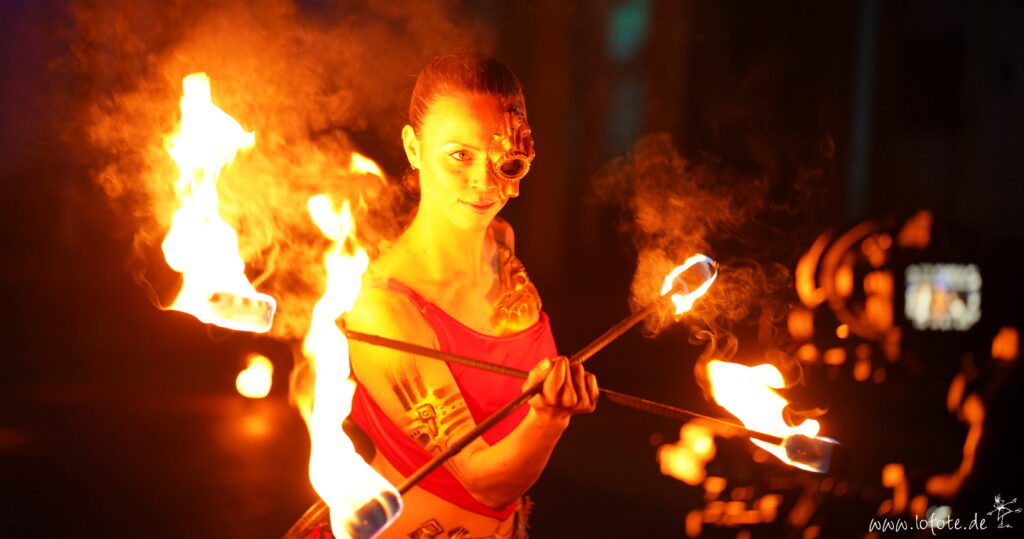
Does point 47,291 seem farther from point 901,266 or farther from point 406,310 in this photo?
point 406,310

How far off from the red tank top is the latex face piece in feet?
1.32

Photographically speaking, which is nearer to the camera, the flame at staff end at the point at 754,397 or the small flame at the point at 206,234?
the small flame at the point at 206,234

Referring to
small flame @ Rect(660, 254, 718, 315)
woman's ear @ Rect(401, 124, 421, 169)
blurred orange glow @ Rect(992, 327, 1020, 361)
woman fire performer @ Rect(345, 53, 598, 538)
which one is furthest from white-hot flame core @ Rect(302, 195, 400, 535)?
blurred orange glow @ Rect(992, 327, 1020, 361)

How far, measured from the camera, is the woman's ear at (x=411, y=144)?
8.65 feet

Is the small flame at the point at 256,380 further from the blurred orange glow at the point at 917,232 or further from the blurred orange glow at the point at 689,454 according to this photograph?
the blurred orange glow at the point at 917,232

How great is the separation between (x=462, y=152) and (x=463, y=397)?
2.22 feet

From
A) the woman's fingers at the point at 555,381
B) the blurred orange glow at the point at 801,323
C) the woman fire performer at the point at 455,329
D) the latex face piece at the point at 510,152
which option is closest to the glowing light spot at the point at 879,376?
the blurred orange glow at the point at 801,323

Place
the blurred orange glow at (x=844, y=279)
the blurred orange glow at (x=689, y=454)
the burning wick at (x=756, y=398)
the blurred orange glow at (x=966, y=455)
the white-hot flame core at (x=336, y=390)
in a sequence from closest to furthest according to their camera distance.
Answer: the white-hot flame core at (x=336, y=390) < the burning wick at (x=756, y=398) < the blurred orange glow at (x=966, y=455) < the blurred orange glow at (x=689, y=454) < the blurred orange glow at (x=844, y=279)

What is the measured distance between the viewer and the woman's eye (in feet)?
8.36

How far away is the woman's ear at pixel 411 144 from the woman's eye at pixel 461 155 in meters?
0.13

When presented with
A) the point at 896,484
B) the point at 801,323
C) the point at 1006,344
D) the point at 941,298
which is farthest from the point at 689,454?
the point at 941,298

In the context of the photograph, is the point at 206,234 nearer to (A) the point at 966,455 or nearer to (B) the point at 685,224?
(B) the point at 685,224

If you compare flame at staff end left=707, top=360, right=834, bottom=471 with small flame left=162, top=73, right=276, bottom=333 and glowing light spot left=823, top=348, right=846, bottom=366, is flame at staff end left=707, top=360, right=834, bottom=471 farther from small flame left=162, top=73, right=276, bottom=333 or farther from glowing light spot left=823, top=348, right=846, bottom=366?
glowing light spot left=823, top=348, right=846, bottom=366

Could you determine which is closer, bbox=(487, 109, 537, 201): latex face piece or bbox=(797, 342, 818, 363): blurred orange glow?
bbox=(487, 109, 537, 201): latex face piece
